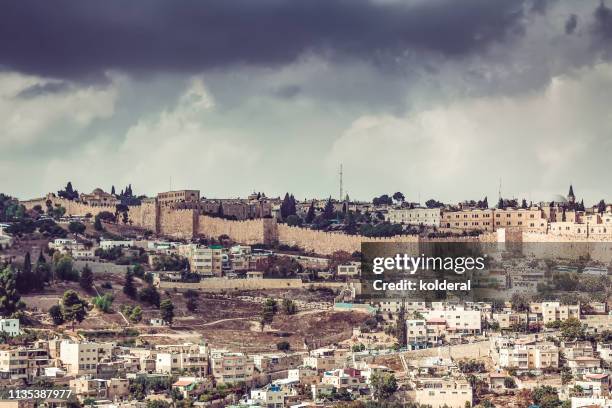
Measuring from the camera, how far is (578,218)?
64500 millimetres

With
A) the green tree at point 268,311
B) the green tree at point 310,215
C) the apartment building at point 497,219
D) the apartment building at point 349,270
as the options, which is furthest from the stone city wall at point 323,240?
the green tree at point 268,311

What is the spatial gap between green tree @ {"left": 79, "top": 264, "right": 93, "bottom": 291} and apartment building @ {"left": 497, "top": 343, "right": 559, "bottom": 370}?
44.1ft

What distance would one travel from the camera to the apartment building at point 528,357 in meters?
46.6

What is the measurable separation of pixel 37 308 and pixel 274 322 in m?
5.65

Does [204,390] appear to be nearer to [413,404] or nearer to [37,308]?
[413,404]

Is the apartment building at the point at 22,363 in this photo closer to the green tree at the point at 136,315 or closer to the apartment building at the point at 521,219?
the green tree at the point at 136,315

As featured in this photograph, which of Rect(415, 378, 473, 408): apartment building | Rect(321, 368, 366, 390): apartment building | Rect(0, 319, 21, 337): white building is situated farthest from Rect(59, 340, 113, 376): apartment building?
Rect(415, 378, 473, 408): apartment building

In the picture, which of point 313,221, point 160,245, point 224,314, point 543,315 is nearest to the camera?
point 543,315

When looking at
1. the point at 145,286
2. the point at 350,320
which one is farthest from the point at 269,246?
the point at 350,320

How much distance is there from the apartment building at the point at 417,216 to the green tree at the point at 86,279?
42.8 ft

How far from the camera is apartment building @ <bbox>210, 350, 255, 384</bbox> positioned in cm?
4559

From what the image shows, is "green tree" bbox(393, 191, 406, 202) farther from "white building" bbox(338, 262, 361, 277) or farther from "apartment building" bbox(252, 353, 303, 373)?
"apartment building" bbox(252, 353, 303, 373)

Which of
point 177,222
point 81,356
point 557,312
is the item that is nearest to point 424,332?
point 557,312

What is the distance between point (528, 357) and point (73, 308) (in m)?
11.5
